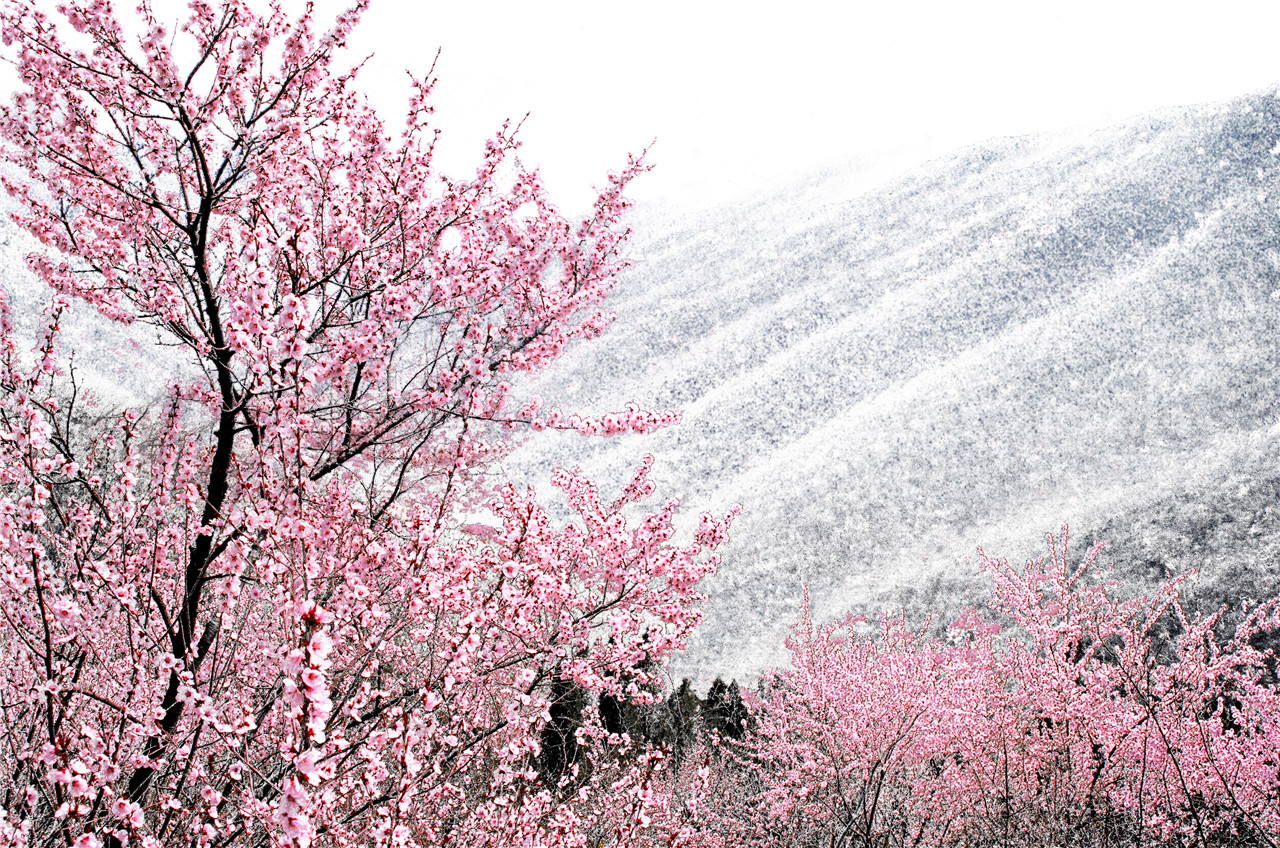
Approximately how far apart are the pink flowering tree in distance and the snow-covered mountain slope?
54.9 ft

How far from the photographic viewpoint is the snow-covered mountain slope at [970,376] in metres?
21.9

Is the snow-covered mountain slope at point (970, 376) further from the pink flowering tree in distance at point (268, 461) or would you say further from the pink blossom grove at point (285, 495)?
the pink flowering tree in distance at point (268, 461)

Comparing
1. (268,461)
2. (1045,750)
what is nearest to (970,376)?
(1045,750)

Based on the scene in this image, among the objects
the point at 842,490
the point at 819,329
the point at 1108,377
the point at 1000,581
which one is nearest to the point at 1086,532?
the point at 842,490

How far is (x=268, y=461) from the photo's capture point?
2.93m

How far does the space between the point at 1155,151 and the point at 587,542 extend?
50.8m

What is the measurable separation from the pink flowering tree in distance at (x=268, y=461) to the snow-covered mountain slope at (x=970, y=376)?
1675 centimetres

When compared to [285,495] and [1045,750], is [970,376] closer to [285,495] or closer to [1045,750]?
[1045,750]

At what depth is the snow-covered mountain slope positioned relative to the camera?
2188 centimetres

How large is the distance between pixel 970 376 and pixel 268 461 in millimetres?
32311

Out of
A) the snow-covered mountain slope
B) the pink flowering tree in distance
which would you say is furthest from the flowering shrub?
the snow-covered mountain slope

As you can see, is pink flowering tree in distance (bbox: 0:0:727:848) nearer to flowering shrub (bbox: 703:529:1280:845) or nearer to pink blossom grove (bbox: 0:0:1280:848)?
pink blossom grove (bbox: 0:0:1280:848)

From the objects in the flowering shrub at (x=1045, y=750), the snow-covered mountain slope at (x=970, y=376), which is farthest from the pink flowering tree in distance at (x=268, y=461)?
the snow-covered mountain slope at (x=970, y=376)

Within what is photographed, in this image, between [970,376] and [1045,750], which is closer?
[1045,750]
